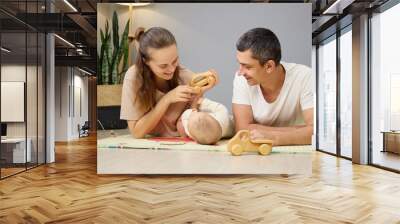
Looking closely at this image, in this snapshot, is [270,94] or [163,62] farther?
[270,94]

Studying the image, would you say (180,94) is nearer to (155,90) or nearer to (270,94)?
(155,90)

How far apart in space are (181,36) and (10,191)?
333 centimetres

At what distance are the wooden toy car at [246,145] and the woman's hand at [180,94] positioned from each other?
96cm

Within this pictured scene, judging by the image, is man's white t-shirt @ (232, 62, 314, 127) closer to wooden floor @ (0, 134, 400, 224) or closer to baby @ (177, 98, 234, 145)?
baby @ (177, 98, 234, 145)

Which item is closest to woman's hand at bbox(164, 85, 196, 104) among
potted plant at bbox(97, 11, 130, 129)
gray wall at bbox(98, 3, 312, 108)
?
gray wall at bbox(98, 3, 312, 108)

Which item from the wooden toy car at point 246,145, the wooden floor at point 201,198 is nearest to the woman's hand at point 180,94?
the wooden toy car at point 246,145

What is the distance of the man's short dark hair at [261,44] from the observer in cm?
648

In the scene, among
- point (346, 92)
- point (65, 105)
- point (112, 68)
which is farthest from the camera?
point (65, 105)

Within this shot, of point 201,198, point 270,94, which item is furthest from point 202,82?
point 201,198

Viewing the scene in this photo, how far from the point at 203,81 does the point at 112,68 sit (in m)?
1.45

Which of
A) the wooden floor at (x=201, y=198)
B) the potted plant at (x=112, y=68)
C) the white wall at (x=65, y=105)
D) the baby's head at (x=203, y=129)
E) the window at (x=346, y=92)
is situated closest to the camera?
the wooden floor at (x=201, y=198)

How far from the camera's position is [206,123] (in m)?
6.41

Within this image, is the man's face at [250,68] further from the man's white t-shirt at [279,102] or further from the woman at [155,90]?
the woman at [155,90]

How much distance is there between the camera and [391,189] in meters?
5.57
